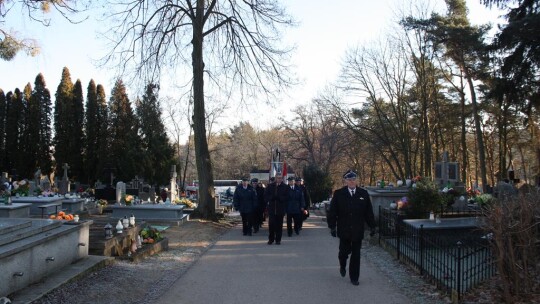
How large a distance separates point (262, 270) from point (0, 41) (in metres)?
9.96

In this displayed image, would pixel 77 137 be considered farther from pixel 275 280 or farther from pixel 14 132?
pixel 275 280

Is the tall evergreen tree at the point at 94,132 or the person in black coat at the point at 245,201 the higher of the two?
the tall evergreen tree at the point at 94,132

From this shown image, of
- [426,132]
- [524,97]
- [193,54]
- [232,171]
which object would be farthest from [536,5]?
[232,171]

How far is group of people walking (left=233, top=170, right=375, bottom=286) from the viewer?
8.32 meters

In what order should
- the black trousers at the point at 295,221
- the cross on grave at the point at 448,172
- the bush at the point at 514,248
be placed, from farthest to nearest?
the cross on grave at the point at 448,172 → the black trousers at the point at 295,221 → the bush at the point at 514,248

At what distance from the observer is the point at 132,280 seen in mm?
8367

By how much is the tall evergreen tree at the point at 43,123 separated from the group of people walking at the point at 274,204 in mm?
36957

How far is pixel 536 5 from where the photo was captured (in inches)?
664

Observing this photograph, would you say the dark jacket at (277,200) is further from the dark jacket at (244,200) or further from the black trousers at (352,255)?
the black trousers at (352,255)

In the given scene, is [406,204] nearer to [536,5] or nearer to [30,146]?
[536,5]

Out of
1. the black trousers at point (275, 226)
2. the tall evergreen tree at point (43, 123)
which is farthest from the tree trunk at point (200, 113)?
the tall evergreen tree at point (43, 123)

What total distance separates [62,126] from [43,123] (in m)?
2.72

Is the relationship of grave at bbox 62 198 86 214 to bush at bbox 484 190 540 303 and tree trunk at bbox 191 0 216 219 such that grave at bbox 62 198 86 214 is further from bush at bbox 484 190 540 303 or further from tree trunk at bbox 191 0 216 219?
bush at bbox 484 190 540 303

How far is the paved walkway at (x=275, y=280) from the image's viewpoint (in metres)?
7.30
